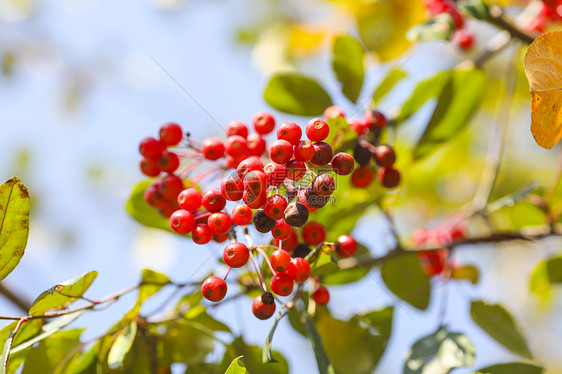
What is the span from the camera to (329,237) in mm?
1416

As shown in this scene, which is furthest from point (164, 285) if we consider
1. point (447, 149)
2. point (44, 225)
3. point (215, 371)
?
point (44, 225)

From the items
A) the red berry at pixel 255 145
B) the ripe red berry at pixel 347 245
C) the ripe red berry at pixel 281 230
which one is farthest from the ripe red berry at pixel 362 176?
the ripe red berry at pixel 281 230

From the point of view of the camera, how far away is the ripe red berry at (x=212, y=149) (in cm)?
130

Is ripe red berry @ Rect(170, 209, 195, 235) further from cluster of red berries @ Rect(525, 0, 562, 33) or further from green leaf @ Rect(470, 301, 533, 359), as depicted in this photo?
cluster of red berries @ Rect(525, 0, 562, 33)

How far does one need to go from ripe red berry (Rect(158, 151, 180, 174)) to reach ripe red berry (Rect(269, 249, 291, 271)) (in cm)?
44

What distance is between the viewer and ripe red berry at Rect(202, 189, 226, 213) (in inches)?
45.3

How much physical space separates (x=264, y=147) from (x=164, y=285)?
432 mm

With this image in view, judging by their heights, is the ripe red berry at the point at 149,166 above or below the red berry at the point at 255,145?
below

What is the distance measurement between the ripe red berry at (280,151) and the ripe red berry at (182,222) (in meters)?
0.25

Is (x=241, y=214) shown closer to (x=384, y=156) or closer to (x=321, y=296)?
(x=321, y=296)

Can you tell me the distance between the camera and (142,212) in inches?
61.0

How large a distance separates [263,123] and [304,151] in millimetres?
297

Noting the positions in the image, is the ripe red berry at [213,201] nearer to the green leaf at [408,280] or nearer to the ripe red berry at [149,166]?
the ripe red berry at [149,166]

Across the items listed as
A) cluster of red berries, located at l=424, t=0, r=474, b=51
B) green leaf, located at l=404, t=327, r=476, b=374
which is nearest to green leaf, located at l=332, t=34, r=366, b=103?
cluster of red berries, located at l=424, t=0, r=474, b=51
